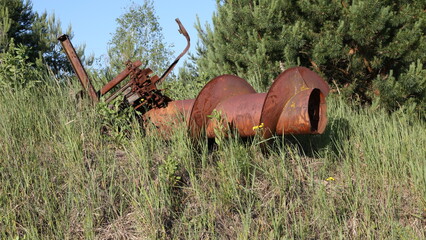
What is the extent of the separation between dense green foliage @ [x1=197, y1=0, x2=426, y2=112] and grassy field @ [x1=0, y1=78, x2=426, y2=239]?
298 cm

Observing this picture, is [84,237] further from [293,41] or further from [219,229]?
[293,41]

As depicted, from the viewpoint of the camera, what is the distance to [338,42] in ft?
24.2

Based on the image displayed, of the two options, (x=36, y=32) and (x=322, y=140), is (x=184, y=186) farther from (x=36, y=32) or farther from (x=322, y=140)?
(x=36, y=32)

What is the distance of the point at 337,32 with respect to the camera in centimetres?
734

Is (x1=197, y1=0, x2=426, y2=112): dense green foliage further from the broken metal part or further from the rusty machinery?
the broken metal part

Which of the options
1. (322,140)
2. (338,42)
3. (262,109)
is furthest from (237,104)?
(338,42)

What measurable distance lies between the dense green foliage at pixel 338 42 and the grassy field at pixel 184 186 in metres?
2.98

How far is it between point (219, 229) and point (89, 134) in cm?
154

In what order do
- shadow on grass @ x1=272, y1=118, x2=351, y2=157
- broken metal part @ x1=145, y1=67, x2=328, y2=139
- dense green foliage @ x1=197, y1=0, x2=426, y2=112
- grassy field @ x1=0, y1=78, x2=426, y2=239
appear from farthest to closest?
dense green foliage @ x1=197, y1=0, x2=426, y2=112 → shadow on grass @ x1=272, y1=118, x2=351, y2=157 → broken metal part @ x1=145, y1=67, x2=328, y2=139 → grassy field @ x1=0, y1=78, x2=426, y2=239

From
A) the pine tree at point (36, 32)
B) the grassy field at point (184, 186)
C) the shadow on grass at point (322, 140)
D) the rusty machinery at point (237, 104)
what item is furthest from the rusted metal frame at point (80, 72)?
the pine tree at point (36, 32)

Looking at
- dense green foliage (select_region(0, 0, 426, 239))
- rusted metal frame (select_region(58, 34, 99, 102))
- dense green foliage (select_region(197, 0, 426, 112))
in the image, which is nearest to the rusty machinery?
rusted metal frame (select_region(58, 34, 99, 102))

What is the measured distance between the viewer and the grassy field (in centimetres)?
349

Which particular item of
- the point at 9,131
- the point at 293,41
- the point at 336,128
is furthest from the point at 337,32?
the point at 9,131

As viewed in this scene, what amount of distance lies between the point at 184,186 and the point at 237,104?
0.81m
